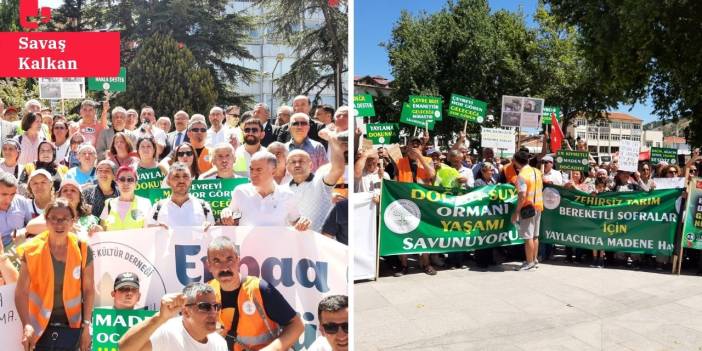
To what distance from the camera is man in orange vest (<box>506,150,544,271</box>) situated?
8344 millimetres

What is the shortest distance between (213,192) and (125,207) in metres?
0.34

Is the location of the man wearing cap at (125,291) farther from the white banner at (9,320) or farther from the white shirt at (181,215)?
the white banner at (9,320)

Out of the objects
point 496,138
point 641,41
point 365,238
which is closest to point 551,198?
point 365,238

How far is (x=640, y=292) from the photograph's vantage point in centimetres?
739

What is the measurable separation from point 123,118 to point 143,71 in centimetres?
20

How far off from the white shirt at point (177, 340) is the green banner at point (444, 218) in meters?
5.74

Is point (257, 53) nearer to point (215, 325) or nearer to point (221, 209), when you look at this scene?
point (221, 209)

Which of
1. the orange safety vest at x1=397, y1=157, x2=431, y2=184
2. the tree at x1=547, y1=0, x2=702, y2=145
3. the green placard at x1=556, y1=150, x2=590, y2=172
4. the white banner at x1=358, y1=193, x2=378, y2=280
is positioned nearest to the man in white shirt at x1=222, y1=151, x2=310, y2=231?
the white banner at x1=358, y1=193, x2=378, y2=280

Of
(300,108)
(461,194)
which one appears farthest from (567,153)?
(300,108)

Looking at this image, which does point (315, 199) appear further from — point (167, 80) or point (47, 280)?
point (47, 280)

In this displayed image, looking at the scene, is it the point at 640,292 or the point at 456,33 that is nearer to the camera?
the point at 640,292

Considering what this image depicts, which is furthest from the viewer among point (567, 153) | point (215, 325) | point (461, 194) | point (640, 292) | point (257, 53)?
point (567, 153)

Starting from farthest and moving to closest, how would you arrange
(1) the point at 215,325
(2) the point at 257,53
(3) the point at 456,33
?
(3) the point at 456,33
(2) the point at 257,53
(1) the point at 215,325

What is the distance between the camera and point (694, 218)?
27.3 ft
